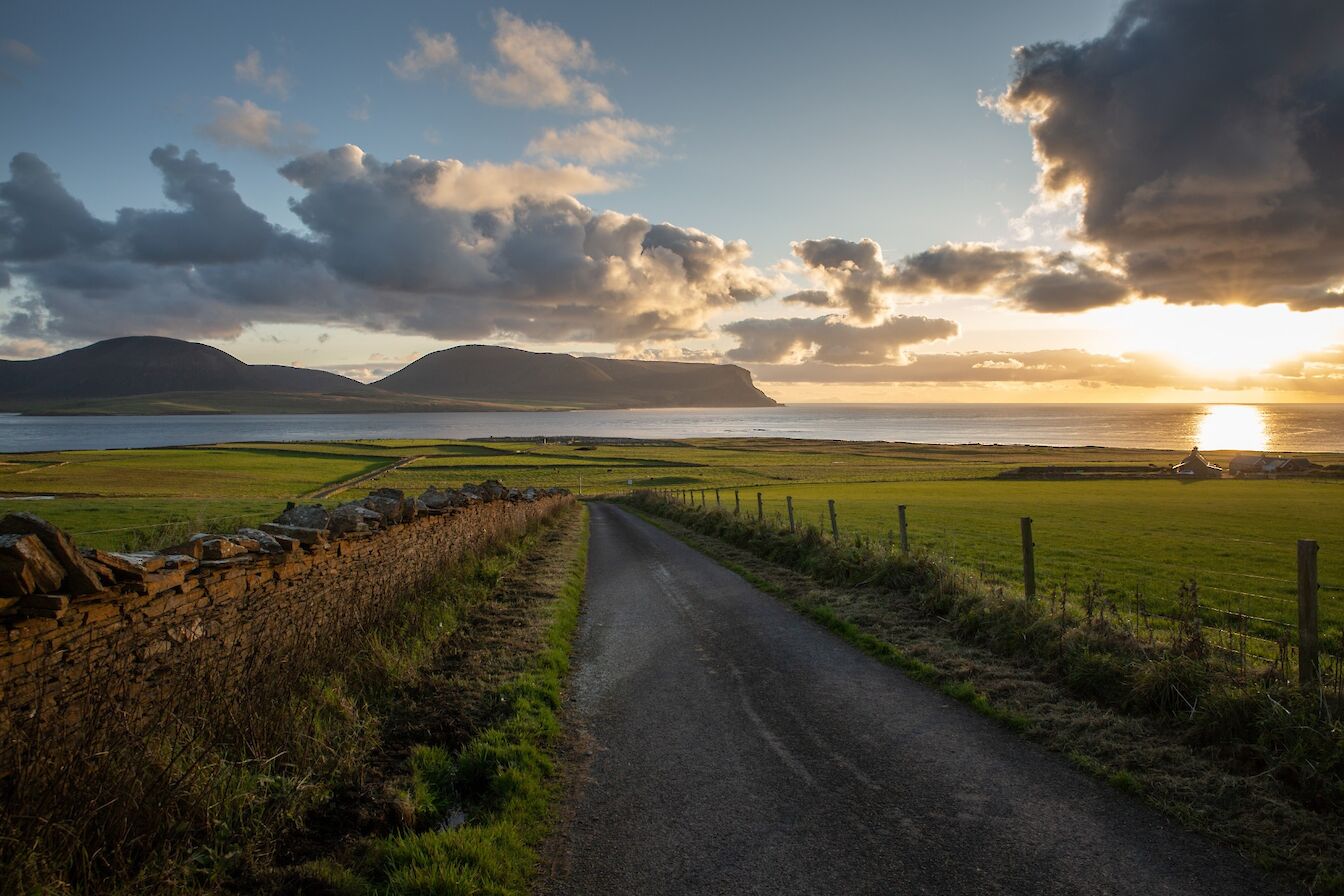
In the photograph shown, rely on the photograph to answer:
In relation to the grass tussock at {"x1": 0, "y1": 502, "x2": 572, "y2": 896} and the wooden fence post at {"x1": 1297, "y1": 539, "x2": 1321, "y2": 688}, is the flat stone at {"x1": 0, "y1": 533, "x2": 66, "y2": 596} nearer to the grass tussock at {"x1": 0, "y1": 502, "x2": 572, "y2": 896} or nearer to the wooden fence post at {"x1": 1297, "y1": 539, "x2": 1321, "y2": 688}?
the grass tussock at {"x1": 0, "y1": 502, "x2": 572, "y2": 896}

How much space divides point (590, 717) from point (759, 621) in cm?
520

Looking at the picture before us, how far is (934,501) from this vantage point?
4703 cm

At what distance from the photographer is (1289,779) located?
5879mm

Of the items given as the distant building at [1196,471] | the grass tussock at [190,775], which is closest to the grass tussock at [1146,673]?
the grass tussock at [190,775]

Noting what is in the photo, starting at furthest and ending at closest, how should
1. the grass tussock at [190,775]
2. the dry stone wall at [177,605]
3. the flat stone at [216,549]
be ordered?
the flat stone at [216,549], the dry stone wall at [177,605], the grass tussock at [190,775]

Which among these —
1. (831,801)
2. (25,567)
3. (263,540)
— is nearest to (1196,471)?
(831,801)

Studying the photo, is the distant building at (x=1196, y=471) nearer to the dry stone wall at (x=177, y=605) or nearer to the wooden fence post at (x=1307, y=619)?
the wooden fence post at (x=1307, y=619)

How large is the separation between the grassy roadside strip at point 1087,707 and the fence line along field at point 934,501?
2069mm

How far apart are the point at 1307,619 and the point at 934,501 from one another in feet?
136

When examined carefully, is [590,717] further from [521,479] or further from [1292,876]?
[521,479]

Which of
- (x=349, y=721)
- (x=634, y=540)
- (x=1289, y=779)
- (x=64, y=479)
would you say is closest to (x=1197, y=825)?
(x=1289, y=779)

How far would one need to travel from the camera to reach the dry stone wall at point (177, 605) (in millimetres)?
5008

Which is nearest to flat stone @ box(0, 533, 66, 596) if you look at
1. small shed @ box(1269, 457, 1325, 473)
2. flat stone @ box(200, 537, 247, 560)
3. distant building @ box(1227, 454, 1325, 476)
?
flat stone @ box(200, 537, 247, 560)

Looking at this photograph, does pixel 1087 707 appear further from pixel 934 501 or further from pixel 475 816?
pixel 934 501
